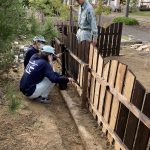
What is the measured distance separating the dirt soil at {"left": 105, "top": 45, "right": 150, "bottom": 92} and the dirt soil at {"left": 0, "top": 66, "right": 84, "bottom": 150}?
2982 millimetres

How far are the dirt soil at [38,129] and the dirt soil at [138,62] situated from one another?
2.98 metres

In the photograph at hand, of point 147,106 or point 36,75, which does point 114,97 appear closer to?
point 147,106

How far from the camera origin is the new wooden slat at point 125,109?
11.2 feet

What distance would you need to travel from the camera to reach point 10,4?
2.50 meters

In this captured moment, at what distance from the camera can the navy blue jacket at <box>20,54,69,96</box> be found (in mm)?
5239

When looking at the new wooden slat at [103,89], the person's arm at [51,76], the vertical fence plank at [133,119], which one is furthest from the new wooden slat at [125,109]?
the person's arm at [51,76]

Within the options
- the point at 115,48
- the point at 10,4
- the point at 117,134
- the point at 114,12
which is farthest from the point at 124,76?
the point at 114,12

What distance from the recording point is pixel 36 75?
5.37m

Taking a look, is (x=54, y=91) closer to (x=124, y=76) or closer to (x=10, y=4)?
(x=124, y=76)

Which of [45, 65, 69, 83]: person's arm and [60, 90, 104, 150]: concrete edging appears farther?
[45, 65, 69, 83]: person's arm

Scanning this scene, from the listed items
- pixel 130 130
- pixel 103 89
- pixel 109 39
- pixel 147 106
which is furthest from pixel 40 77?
pixel 109 39

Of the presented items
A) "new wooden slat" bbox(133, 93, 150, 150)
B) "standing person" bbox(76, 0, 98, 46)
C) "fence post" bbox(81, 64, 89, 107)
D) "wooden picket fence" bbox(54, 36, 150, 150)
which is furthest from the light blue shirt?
"new wooden slat" bbox(133, 93, 150, 150)

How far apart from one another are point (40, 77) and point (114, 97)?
1839mm

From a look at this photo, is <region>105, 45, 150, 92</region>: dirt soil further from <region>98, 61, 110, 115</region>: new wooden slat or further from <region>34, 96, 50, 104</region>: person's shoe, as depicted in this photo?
<region>98, 61, 110, 115</region>: new wooden slat
